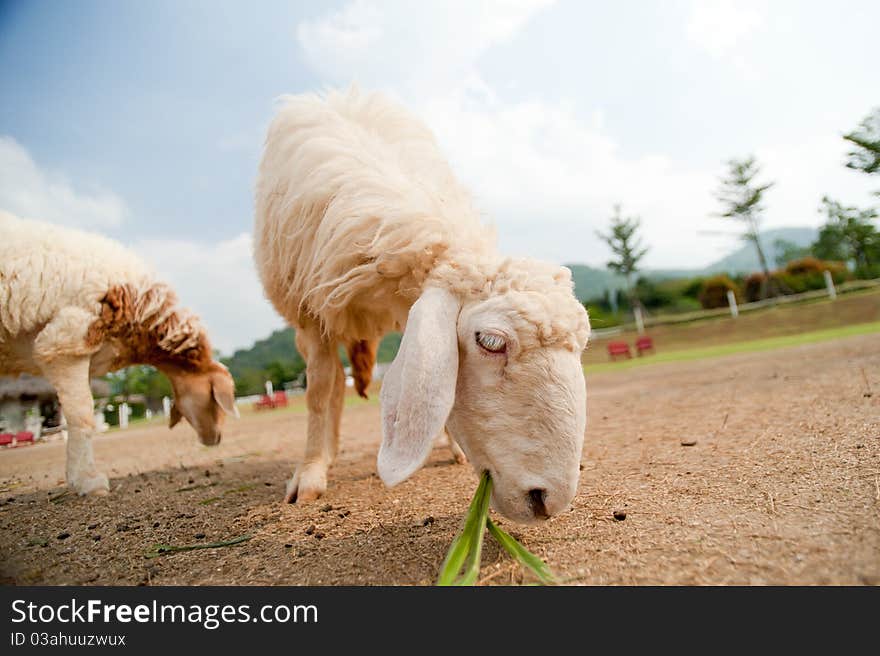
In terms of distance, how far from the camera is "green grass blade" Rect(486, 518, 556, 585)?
142 cm

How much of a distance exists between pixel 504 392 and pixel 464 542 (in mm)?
545

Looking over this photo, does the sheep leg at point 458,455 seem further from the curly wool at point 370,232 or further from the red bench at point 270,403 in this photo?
the red bench at point 270,403

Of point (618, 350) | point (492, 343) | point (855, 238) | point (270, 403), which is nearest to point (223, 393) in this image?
point (492, 343)

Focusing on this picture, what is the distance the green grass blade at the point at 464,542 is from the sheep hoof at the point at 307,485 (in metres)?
1.57

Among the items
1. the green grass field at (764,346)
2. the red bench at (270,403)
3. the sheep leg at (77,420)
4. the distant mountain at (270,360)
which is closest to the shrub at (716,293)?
the green grass field at (764,346)

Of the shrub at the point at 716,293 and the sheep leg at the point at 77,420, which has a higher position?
the shrub at the point at 716,293

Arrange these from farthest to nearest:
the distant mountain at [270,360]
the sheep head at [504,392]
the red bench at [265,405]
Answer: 1. the distant mountain at [270,360]
2. the red bench at [265,405]
3. the sheep head at [504,392]

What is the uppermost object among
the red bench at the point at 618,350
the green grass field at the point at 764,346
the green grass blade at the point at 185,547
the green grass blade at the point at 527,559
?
the green grass blade at the point at 185,547

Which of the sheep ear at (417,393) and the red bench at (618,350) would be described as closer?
the sheep ear at (417,393)

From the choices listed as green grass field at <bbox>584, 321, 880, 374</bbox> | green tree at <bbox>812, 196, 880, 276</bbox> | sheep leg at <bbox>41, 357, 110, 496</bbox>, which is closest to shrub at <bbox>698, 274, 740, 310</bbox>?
green tree at <bbox>812, 196, 880, 276</bbox>

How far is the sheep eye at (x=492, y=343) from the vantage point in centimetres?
182

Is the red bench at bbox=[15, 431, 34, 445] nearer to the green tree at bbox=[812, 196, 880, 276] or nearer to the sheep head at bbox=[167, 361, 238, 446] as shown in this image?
the sheep head at bbox=[167, 361, 238, 446]

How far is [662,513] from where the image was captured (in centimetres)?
198

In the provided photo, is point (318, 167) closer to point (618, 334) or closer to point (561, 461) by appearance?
point (561, 461)
